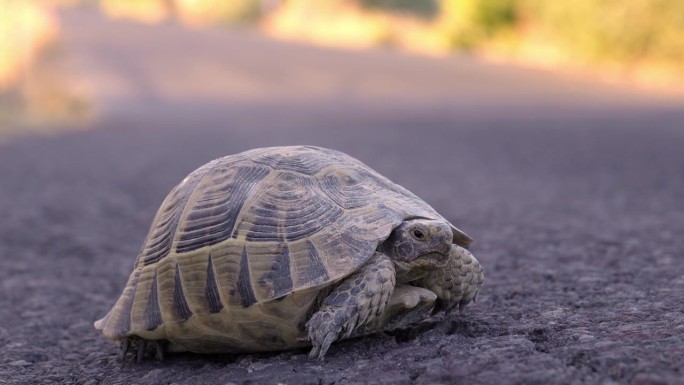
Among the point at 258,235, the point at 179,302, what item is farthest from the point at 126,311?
the point at 258,235

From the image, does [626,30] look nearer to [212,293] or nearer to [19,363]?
[212,293]

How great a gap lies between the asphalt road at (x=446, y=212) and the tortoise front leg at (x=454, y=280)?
10 cm

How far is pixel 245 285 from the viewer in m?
2.98

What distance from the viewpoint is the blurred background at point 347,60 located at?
51.9ft

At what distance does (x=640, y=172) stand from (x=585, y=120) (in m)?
4.59

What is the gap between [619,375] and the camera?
7.80 feet

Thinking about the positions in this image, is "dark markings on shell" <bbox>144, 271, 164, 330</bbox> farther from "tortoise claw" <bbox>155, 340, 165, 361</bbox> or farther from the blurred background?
the blurred background

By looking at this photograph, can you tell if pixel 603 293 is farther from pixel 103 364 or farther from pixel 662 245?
pixel 103 364

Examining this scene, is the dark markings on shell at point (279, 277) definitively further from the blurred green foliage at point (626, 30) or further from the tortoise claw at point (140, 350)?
the blurred green foliage at point (626, 30)

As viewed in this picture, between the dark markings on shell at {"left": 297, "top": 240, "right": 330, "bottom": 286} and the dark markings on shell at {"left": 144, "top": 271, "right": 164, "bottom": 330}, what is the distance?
66cm

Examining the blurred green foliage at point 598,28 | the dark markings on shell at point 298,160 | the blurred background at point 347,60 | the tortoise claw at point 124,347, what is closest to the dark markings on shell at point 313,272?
the dark markings on shell at point 298,160

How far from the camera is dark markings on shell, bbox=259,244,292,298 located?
2.92 meters

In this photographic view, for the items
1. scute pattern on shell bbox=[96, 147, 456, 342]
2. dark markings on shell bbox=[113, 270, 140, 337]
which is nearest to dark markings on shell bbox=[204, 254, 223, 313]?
scute pattern on shell bbox=[96, 147, 456, 342]

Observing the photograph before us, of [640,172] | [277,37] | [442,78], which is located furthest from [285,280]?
[277,37]
